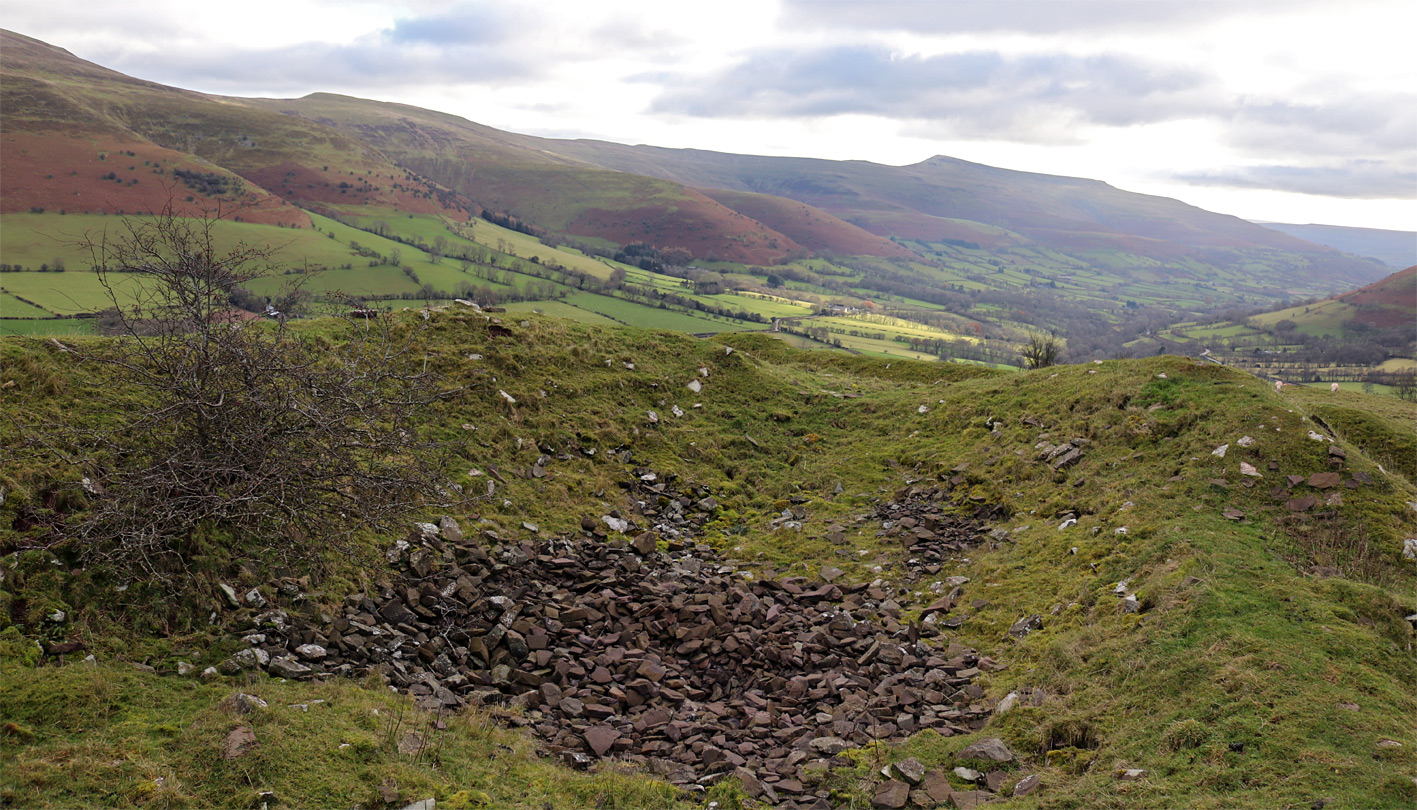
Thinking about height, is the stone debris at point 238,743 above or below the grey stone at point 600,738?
above

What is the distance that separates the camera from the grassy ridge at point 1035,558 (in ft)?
20.7

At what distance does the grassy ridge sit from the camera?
6.30 metres

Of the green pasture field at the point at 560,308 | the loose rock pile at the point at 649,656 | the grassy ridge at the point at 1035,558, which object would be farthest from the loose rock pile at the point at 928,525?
the green pasture field at the point at 560,308

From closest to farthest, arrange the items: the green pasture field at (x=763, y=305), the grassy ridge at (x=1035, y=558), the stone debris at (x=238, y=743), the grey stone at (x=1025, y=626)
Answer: the stone debris at (x=238, y=743)
the grassy ridge at (x=1035, y=558)
the grey stone at (x=1025, y=626)
the green pasture field at (x=763, y=305)

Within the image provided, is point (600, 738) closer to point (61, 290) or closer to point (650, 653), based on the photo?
point (650, 653)

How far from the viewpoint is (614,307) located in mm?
95000

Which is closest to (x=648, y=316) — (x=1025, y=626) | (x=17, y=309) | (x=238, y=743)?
(x=17, y=309)

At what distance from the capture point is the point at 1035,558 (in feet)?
38.5

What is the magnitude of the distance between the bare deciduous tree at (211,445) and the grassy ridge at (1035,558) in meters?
0.59

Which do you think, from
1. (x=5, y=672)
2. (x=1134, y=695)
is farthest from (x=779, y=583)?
(x=5, y=672)

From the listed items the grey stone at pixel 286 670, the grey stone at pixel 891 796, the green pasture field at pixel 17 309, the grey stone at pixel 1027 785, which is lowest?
the green pasture field at pixel 17 309

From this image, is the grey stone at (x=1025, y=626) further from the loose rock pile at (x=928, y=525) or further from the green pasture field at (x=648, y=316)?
the green pasture field at (x=648, y=316)

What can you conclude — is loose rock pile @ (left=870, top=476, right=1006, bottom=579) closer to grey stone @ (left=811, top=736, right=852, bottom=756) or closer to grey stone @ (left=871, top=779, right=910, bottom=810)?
grey stone @ (left=811, top=736, right=852, bottom=756)

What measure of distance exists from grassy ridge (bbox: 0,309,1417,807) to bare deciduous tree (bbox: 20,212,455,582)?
59cm
